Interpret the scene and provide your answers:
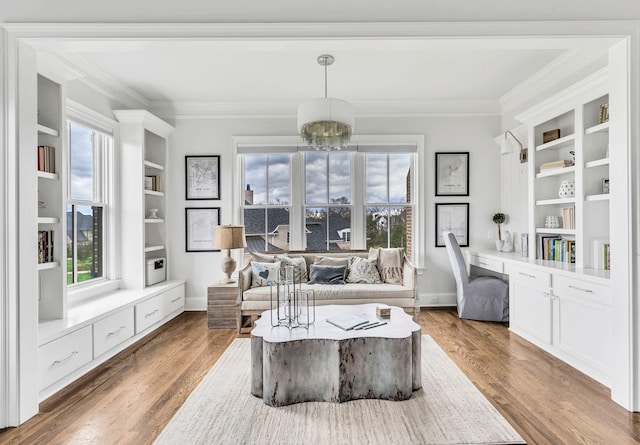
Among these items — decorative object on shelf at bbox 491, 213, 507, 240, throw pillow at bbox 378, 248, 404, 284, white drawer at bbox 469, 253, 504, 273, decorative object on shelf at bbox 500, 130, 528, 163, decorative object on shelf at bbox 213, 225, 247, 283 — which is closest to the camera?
white drawer at bbox 469, 253, 504, 273

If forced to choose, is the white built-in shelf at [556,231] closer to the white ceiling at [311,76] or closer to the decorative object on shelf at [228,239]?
the white ceiling at [311,76]

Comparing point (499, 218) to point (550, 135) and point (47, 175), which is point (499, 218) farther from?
point (47, 175)

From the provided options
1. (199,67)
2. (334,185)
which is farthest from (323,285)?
(199,67)

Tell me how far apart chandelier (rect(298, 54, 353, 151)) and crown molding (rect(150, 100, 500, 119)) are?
4.98 feet

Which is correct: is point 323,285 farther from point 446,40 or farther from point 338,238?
point 446,40

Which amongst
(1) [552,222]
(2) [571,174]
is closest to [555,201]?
(1) [552,222]

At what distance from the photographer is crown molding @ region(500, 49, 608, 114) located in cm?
350

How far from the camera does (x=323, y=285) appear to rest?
170 inches

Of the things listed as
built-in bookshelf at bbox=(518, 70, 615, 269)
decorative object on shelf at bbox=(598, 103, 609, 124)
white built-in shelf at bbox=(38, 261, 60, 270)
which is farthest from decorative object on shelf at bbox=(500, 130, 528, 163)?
white built-in shelf at bbox=(38, 261, 60, 270)

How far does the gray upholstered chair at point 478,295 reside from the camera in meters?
4.41

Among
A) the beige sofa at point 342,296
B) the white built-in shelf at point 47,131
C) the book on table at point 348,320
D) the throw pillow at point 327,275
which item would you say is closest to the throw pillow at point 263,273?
the beige sofa at point 342,296

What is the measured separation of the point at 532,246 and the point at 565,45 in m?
2.23

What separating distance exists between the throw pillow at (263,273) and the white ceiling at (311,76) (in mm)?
2067

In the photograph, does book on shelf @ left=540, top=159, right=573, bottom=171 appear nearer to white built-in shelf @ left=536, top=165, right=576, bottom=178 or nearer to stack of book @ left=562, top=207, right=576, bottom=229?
white built-in shelf @ left=536, top=165, right=576, bottom=178
